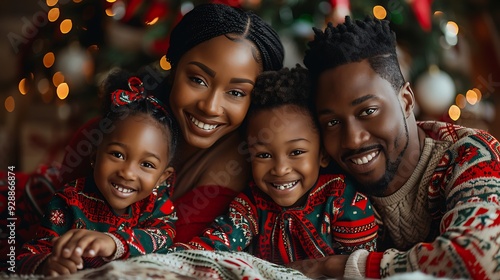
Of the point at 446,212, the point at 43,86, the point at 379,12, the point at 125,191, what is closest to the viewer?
the point at 446,212

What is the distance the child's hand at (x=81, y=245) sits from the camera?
0.98 m

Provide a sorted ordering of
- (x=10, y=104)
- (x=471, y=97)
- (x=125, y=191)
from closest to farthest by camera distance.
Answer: (x=125, y=191)
(x=471, y=97)
(x=10, y=104)

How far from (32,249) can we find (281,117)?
563 mm

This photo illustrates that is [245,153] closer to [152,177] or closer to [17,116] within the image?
[152,177]

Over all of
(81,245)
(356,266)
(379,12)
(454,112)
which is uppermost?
(379,12)

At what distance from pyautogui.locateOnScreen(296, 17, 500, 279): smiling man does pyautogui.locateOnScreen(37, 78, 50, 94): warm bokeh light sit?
2112 mm

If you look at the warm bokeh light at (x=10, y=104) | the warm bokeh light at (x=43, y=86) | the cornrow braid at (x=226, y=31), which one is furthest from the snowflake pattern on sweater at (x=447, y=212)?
the warm bokeh light at (x=10, y=104)

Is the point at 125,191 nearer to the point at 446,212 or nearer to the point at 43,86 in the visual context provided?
the point at 446,212

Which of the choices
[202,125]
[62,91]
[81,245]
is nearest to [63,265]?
[81,245]

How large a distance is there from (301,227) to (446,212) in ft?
0.96

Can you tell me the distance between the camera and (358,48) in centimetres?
117

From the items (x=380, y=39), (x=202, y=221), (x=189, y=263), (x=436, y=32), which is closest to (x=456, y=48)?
(x=436, y=32)

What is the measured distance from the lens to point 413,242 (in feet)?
3.97

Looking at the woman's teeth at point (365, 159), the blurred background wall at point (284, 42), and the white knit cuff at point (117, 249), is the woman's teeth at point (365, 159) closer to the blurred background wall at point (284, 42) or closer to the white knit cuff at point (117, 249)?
the white knit cuff at point (117, 249)
